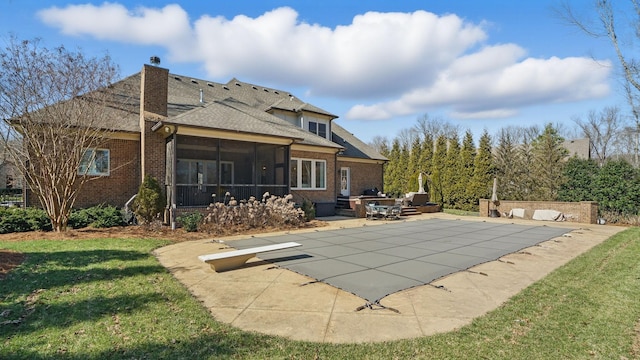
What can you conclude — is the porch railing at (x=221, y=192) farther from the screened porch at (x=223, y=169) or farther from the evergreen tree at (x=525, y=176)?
the evergreen tree at (x=525, y=176)

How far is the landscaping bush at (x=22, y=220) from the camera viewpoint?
10250mm

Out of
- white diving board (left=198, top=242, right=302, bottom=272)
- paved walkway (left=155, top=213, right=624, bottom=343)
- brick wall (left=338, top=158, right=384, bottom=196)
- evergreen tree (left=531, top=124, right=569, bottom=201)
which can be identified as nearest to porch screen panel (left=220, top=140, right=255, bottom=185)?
brick wall (left=338, top=158, right=384, bottom=196)

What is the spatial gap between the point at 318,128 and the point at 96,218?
13.2m

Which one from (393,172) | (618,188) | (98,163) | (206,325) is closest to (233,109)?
(98,163)

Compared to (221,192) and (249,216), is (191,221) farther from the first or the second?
(221,192)

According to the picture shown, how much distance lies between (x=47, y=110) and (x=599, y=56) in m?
18.9

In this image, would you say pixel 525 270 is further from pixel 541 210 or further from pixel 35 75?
pixel 35 75

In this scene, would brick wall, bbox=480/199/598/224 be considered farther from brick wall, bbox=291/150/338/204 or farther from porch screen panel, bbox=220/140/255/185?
porch screen panel, bbox=220/140/255/185

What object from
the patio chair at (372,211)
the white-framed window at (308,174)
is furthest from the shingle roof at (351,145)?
the patio chair at (372,211)

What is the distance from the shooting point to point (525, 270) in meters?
6.52

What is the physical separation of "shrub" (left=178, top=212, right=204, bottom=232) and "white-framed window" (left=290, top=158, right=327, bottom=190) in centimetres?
634

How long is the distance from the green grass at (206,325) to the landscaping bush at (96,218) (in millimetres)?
5760

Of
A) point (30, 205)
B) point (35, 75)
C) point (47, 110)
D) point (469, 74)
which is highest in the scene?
point (469, 74)

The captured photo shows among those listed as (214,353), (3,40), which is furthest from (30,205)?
(214,353)
